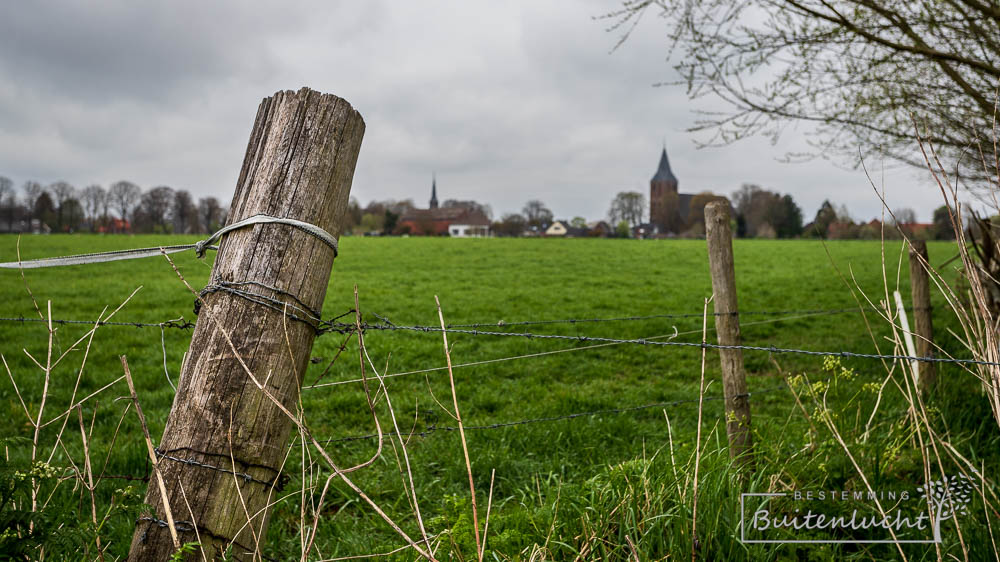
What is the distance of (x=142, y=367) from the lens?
675cm

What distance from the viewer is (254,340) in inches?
76.4

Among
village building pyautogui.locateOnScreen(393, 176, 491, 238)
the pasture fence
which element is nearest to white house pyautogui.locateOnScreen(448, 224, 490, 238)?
village building pyautogui.locateOnScreen(393, 176, 491, 238)

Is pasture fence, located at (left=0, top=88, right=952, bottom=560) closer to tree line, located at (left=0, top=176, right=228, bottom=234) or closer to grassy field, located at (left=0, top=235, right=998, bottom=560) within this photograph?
grassy field, located at (left=0, top=235, right=998, bottom=560)

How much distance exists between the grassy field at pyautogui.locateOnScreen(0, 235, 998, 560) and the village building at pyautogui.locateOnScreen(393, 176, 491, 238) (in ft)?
242

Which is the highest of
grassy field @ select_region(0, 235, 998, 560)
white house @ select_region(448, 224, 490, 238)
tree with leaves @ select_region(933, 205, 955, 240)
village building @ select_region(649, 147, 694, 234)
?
village building @ select_region(649, 147, 694, 234)

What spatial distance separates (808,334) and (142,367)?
28.7 ft

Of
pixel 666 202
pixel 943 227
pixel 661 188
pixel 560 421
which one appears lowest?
pixel 560 421

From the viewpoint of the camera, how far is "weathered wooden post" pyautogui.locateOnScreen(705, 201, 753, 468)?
335 centimetres

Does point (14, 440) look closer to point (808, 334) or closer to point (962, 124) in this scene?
point (962, 124)

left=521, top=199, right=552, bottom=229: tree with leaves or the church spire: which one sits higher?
the church spire

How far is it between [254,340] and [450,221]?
102m

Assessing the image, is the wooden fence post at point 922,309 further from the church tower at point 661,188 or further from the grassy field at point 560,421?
the church tower at point 661,188

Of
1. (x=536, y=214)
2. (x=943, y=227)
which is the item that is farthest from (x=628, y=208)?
(x=943, y=227)

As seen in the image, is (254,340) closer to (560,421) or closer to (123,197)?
(560,421)
